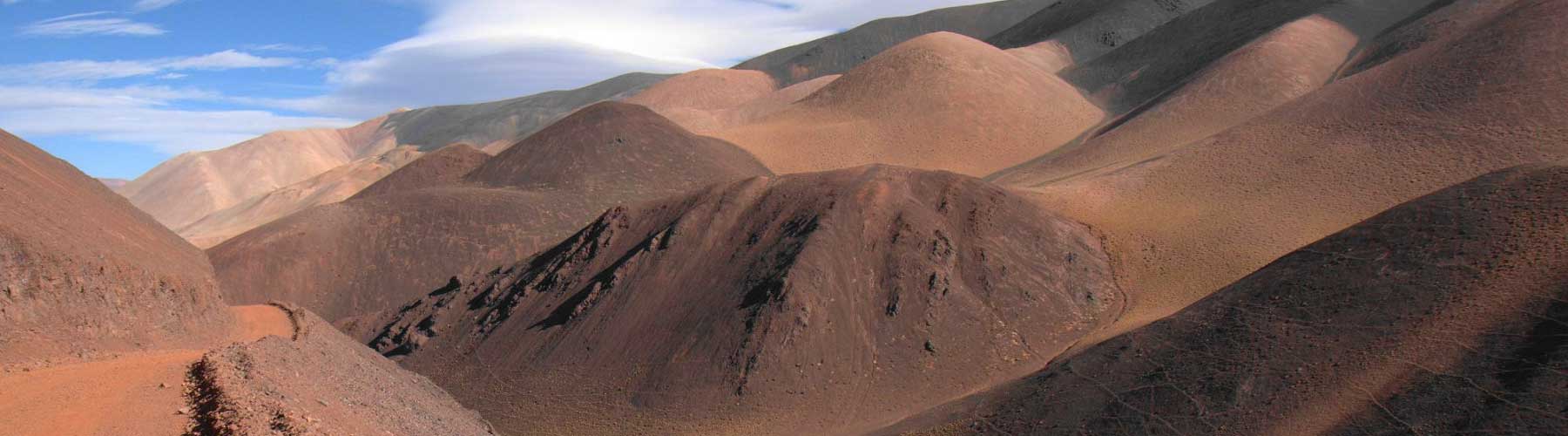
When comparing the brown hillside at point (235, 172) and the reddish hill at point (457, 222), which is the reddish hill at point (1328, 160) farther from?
the brown hillside at point (235, 172)

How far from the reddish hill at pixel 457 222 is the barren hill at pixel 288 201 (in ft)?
151

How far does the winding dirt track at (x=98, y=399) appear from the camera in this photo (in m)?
13.3

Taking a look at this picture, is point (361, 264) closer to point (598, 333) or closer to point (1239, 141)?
Answer: point (598, 333)

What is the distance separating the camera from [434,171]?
202 feet

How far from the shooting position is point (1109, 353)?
71.6 feet

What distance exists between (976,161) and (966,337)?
36199 millimetres

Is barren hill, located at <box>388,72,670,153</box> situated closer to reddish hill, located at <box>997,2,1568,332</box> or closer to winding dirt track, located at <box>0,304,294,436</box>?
reddish hill, located at <box>997,2,1568,332</box>

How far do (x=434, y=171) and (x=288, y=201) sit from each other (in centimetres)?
4940

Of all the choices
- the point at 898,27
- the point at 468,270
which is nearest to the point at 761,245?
the point at 468,270

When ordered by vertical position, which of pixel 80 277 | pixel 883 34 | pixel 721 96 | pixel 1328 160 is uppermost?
pixel 80 277

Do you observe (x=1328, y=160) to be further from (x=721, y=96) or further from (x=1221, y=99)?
(x=721, y=96)

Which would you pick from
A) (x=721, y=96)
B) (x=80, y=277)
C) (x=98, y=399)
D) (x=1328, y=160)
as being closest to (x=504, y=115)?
(x=721, y=96)

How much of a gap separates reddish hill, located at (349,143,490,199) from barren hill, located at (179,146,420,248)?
33978 millimetres

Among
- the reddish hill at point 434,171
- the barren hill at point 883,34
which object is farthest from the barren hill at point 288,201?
the barren hill at point 883,34
